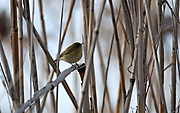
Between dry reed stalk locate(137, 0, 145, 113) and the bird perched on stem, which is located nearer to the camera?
dry reed stalk locate(137, 0, 145, 113)

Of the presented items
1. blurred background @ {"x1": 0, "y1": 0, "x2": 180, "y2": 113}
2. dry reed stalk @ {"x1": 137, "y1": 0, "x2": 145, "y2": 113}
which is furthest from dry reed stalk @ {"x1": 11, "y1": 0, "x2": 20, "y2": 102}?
blurred background @ {"x1": 0, "y1": 0, "x2": 180, "y2": 113}

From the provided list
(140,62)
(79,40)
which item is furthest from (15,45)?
(79,40)

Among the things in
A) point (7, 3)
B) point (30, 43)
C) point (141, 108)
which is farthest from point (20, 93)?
point (7, 3)

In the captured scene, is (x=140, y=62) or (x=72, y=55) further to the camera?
(x=72, y=55)

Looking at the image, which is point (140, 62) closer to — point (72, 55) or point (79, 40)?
point (72, 55)

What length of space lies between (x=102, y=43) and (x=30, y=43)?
84 cm

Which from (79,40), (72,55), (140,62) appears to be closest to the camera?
(140,62)

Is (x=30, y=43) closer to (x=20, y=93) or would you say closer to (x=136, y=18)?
(x=20, y=93)

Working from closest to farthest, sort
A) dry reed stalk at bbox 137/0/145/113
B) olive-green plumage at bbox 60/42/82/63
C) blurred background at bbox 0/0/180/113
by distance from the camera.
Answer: dry reed stalk at bbox 137/0/145/113
olive-green plumage at bbox 60/42/82/63
blurred background at bbox 0/0/180/113

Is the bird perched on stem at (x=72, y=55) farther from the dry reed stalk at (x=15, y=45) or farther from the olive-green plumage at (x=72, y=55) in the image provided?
the dry reed stalk at (x=15, y=45)

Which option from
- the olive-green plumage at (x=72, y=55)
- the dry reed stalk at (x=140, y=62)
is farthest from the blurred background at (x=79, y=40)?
the dry reed stalk at (x=140, y=62)

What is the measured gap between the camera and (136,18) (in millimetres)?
791

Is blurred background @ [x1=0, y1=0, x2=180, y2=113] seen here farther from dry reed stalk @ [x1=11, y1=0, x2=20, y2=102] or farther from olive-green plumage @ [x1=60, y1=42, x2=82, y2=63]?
dry reed stalk @ [x1=11, y1=0, x2=20, y2=102]

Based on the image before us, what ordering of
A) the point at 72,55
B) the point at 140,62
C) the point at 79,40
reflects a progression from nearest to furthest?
the point at 140,62
the point at 72,55
the point at 79,40
